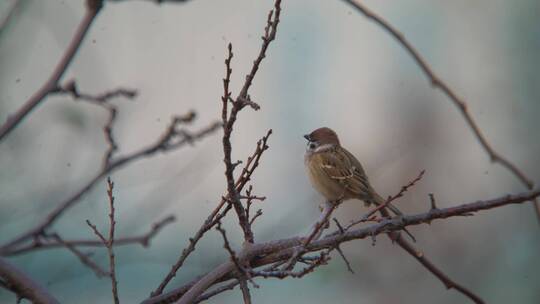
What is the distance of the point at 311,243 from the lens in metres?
1.46

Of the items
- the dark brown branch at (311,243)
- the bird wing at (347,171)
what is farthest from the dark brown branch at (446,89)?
the bird wing at (347,171)

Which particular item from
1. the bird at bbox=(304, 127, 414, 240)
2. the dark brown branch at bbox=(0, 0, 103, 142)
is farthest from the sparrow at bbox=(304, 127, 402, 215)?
the dark brown branch at bbox=(0, 0, 103, 142)

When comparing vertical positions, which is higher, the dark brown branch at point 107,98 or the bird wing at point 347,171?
the bird wing at point 347,171

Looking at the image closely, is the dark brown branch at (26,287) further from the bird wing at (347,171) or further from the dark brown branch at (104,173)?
the bird wing at (347,171)

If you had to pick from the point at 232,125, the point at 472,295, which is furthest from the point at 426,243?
the point at 232,125

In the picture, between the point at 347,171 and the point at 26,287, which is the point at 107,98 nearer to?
the point at 26,287

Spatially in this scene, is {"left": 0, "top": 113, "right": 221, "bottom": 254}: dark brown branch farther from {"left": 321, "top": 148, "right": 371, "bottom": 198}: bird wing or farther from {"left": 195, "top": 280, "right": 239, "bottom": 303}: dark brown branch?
{"left": 321, "top": 148, "right": 371, "bottom": 198}: bird wing

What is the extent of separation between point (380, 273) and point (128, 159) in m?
5.06

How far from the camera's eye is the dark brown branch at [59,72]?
3.07 ft

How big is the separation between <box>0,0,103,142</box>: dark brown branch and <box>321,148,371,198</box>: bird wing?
263cm

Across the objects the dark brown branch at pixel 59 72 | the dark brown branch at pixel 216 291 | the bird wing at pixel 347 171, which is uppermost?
the bird wing at pixel 347 171

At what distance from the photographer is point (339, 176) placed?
12.6 ft

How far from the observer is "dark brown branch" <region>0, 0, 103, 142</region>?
0.94m

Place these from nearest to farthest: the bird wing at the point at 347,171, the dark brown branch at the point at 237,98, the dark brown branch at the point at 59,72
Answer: the dark brown branch at the point at 59,72 → the dark brown branch at the point at 237,98 → the bird wing at the point at 347,171
